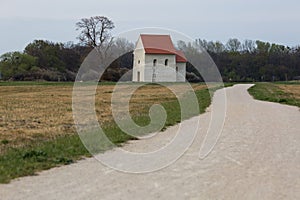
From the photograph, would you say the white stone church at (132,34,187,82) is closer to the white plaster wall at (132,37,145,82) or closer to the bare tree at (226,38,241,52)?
the white plaster wall at (132,37,145,82)

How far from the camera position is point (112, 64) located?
68438 mm

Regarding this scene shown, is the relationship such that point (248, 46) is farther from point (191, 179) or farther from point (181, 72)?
point (191, 179)

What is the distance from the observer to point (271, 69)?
123 meters

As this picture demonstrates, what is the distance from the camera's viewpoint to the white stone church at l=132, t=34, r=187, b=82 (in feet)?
268

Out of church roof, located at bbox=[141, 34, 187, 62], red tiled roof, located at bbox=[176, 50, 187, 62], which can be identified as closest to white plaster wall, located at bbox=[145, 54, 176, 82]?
church roof, located at bbox=[141, 34, 187, 62]

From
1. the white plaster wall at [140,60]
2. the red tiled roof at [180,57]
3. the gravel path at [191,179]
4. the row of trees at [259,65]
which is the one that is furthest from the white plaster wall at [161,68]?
the gravel path at [191,179]

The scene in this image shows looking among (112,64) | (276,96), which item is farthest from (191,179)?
(112,64)

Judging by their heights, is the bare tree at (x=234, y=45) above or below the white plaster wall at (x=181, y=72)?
above

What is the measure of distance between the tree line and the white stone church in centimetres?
215

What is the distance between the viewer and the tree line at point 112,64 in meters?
82.8

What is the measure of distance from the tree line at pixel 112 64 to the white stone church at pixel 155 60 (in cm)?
215

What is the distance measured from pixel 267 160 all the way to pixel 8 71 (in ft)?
261

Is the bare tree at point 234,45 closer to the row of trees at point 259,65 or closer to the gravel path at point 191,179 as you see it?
the row of trees at point 259,65

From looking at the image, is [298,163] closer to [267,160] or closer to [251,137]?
[267,160]
